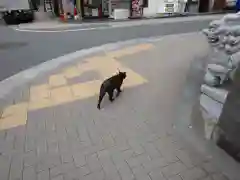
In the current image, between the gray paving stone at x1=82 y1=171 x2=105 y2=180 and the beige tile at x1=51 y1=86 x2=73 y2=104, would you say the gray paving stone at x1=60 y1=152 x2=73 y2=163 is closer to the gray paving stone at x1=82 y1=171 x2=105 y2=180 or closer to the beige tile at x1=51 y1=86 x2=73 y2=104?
the gray paving stone at x1=82 y1=171 x2=105 y2=180

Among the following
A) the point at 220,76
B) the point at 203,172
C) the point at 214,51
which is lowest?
the point at 203,172

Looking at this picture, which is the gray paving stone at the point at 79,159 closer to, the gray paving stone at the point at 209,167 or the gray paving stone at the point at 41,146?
the gray paving stone at the point at 41,146

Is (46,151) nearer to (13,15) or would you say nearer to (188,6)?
(13,15)

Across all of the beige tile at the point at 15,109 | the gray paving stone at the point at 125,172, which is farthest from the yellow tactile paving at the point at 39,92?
the gray paving stone at the point at 125,172

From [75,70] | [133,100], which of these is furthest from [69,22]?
[133,100]

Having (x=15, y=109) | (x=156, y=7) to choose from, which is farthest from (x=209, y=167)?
(x=156, y=7)

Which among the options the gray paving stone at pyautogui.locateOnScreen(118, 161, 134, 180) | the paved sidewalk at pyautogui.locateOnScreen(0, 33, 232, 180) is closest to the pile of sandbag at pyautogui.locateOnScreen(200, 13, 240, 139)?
the paved sidewalk at pyautogui.locateOnScreen(0, 33, 232, 180)

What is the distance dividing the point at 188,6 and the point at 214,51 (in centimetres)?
1199

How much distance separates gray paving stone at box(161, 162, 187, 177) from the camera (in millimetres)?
2674

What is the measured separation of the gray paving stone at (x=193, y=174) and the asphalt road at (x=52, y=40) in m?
4.42

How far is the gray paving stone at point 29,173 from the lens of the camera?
2.66 m

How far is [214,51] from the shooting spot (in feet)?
13.2

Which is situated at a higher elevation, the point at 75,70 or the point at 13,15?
the point at 13,15

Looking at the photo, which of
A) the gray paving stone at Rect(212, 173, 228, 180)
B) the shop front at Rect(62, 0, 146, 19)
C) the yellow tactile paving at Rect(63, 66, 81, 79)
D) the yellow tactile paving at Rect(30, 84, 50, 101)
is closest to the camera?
the gray paving stone at Rect(212, 173, 228, 180)
